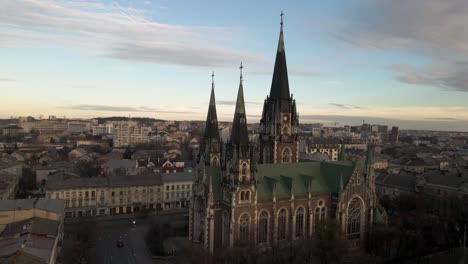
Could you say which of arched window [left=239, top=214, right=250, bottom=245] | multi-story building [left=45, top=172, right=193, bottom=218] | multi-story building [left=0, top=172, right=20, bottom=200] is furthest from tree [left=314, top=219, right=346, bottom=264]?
multi-story building [left=0, top=172, right=20, bottom=200]

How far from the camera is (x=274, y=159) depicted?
64.2 m

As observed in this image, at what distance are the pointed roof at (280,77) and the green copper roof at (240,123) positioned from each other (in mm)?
14834

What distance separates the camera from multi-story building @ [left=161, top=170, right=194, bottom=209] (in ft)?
304

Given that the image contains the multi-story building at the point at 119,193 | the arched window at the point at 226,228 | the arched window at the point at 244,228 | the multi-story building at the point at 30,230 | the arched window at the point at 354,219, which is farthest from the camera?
the multi-story building at the point at 119,193

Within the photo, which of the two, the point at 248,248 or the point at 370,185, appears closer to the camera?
the point at 248,248

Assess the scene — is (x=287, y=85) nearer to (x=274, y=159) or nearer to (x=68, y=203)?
(x=274, y=159)

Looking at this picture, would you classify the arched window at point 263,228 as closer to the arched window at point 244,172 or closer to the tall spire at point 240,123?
the arched window at point 244,172

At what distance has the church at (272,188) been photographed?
51469 mm

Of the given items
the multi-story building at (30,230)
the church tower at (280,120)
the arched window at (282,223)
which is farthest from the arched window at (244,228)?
the multi-story building at (30,230)

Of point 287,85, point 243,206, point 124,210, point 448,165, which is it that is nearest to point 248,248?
point 243,206

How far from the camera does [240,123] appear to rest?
167ft

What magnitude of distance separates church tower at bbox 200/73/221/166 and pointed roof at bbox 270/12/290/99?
10.1 meters

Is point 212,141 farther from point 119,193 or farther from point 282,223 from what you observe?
point 119,193

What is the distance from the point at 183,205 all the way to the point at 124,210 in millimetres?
13686
